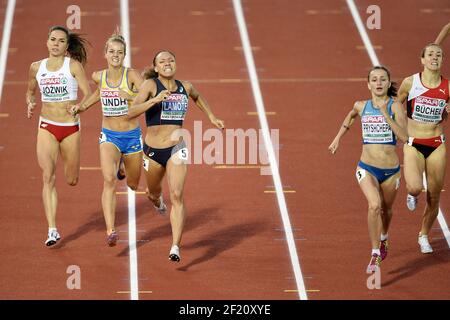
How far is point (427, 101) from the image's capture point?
49.8ft

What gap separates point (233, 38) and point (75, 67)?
7.50 meters

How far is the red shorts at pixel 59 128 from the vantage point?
50.9ft

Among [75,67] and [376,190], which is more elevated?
[75,67]

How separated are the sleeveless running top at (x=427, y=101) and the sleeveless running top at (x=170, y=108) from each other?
93.2 inches

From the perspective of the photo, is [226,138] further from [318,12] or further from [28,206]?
[318,12]

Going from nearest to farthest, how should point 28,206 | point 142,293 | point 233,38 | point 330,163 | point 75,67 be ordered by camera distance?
1. point 142,293
2. point 75,67
3. point 28,206
4. point 330,163
5. point 233,38

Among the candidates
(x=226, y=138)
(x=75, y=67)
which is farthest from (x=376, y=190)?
(x=226, y=138)

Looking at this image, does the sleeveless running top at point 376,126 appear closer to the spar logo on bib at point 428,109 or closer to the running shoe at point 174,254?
the spar logo on bib at point 428,109

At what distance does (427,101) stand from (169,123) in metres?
2.65

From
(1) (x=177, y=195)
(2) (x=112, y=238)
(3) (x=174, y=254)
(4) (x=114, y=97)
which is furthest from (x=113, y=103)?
(3) (x=174, y=254)

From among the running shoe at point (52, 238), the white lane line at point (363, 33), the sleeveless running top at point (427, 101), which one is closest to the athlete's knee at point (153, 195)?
the running shoe at point (52, 238)

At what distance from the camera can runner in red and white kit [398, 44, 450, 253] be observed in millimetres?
15164

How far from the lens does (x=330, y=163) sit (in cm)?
1836

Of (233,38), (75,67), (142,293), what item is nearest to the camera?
(142,293)
